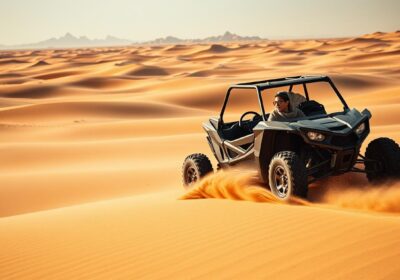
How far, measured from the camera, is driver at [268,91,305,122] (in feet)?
21.7

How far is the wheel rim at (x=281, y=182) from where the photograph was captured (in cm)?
624

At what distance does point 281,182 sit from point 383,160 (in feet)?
4.03

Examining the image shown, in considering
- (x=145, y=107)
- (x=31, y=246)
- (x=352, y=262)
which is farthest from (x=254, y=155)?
(x=145, y=107)

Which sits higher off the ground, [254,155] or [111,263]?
[254,155]

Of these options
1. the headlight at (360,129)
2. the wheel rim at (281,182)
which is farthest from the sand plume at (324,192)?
the headlight at (360,129)

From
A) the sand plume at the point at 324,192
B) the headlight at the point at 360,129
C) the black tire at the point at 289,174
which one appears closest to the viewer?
the sand plume at the point at 324,192

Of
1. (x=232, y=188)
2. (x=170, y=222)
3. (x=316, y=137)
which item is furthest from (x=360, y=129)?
(x=170, y=222)

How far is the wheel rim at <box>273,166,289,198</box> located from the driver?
0.63 m

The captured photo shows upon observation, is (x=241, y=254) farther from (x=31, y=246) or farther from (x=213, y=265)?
(x=31, y=246)

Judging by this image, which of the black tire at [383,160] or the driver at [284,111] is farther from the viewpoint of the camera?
the driver at [284,111]

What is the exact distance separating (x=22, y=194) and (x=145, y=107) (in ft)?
52.5

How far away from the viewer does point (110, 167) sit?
41.8 ft

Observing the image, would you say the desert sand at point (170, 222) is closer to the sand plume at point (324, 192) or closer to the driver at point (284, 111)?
the sand plume at point (324, 192)

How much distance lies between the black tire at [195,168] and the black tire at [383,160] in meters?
2.35
